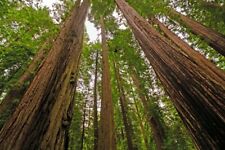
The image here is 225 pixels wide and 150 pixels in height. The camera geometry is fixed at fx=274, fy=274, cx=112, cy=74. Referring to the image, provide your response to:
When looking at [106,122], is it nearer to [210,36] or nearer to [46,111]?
[210,36]

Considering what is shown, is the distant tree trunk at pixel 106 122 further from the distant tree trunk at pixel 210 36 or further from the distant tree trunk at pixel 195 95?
the distant tree trunk at pixel 195 95

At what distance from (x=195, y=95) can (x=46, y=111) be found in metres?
1.17

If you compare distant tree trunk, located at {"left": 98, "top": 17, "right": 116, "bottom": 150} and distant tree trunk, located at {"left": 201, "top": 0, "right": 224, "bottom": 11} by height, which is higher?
distant tree trunk, located at {"left": 201, "top": 0, "right": 224, "bottom": 11}

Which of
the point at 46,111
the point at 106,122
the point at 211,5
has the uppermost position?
the point at 211,5

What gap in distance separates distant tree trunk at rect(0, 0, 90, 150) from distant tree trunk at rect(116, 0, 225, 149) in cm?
93

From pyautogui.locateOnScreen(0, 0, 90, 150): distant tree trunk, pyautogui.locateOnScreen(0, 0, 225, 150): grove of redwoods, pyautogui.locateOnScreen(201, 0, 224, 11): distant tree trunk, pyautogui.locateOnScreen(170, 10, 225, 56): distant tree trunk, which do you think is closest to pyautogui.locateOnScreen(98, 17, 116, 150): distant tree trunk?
pyautogui.locateOnScreen(0, 0, 225, 150): grove of redwoods

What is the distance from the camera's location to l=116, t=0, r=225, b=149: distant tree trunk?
1.83 m

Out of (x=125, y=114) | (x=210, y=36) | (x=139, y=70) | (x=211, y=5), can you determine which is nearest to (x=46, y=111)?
(x=210, y=36)

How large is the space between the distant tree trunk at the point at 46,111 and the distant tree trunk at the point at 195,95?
36.7 inches

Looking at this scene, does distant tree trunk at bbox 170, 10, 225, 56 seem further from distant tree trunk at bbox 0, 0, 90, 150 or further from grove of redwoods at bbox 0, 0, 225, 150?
distant tree trunk at bbox 0, 0, 90, 150

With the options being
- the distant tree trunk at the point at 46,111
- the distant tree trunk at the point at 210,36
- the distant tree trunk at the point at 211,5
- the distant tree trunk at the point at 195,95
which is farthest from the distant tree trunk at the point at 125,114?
the distant tree trunk at the point at 46,111

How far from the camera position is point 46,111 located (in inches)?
73.7

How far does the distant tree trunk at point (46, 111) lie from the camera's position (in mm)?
1612

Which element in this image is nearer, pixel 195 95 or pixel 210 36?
pixel 195 95
